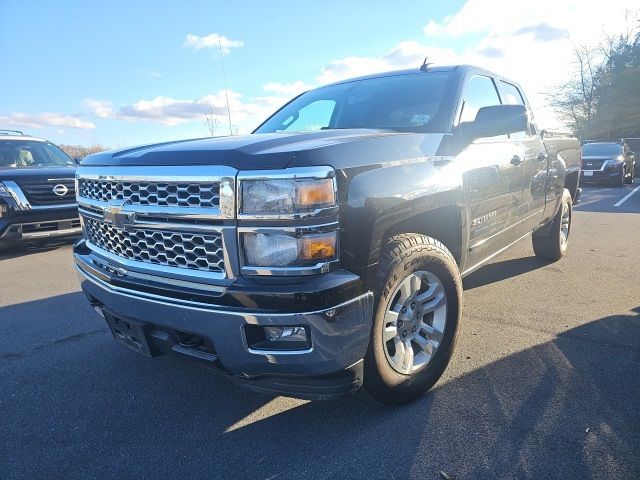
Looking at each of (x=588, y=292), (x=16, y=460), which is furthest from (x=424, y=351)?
(x=588, y=292)

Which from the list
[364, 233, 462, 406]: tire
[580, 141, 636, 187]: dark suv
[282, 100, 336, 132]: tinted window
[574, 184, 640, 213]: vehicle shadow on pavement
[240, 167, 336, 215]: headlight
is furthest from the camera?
[580, 141, 636, 187]: dark suv

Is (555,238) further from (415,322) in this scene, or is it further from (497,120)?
(415,322)

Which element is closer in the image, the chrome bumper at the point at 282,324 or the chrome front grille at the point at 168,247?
the chrome bumper at the point at 282,324

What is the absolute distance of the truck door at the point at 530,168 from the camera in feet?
12.7

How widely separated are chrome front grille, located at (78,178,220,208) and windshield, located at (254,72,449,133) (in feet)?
4.71

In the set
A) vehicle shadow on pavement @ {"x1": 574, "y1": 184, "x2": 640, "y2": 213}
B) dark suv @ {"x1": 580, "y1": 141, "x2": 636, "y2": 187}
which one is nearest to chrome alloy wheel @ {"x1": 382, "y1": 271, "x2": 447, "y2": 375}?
vehicle shadow on pavement @ {"x1": 574, "y1": 184, "x2": 640, "y2": 213}

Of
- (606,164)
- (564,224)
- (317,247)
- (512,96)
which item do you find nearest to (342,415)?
(317,247)

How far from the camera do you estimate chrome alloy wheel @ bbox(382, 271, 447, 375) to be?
242cm

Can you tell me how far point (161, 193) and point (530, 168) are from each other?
309 cm

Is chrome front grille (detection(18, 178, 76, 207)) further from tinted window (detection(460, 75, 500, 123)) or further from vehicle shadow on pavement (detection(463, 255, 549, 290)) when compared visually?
tinted window (detection(460, 75, 500, 123))

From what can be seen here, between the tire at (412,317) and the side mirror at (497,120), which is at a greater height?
the side mirror at (497,120)

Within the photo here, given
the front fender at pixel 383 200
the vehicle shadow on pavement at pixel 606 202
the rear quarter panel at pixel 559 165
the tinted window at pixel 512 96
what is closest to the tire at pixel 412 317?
the front fender at pixel 383 200

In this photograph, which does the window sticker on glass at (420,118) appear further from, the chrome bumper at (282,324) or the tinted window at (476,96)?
Result: the chrome bumper at (282,324)

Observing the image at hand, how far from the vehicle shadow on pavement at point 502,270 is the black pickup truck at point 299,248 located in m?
1.87
